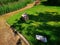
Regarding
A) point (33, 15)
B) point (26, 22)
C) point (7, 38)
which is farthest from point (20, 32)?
point (33, 15)

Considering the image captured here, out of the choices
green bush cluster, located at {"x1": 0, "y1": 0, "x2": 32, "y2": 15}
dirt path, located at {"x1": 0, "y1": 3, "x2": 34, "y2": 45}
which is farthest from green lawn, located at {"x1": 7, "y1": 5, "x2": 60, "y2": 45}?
green bush cluster, located at {"x1": 0, "y1": 0, "x2": 32, "y2": 15}

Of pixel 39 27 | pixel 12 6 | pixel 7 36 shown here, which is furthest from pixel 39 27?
pixel 12 6

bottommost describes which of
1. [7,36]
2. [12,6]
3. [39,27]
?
[12,6]

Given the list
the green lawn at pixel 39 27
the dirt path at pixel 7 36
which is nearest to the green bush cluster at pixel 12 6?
the green lawn at pixel 39 27

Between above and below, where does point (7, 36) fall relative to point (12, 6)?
above

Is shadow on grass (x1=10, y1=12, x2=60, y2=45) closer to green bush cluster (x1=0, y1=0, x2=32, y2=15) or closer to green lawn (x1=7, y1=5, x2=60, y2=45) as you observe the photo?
green lawn (x1=7, y1=5, x2=60, y2=45)

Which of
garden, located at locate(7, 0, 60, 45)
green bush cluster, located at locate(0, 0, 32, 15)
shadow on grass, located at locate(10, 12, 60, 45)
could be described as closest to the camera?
shadow on grass, located at locate(10, 12, 60, 45)

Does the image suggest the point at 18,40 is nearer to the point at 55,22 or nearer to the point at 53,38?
the point at 53,38

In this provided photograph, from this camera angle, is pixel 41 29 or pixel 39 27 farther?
pixel 39 27

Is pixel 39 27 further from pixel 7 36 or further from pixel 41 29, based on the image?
pixel 7 36

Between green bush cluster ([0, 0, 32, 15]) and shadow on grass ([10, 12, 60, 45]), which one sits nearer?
shadow on grass ([10, 12, 60, 45])

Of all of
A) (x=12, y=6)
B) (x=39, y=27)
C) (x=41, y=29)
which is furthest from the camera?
(x=12, y=6)
